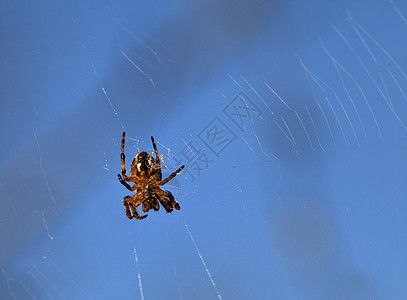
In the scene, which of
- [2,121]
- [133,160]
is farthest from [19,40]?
[133,160]

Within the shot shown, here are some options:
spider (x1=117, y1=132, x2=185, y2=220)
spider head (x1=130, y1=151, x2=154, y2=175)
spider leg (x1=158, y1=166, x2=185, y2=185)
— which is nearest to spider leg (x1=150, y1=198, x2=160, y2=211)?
spider (x1=117, y1=132, x2=185, y2=220)

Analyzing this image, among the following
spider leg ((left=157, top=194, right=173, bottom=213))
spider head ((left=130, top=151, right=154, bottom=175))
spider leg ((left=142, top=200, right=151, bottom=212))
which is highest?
spider head ((left=130, top=151, right=154, bottom=175))

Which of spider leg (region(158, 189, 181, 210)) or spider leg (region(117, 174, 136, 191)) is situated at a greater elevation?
spider leg (region(117, 174, 136, 191))

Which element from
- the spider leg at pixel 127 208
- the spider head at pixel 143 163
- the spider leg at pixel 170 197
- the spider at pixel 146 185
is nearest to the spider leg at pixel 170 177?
the spider at pixel 146 185

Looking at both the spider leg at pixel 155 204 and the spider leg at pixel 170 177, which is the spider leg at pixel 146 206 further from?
the spider leg at pixel 170 177

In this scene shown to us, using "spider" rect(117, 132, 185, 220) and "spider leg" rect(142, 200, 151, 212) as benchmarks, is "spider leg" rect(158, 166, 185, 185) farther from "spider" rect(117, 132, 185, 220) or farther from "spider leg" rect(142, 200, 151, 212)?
"spider leg" rect(142, 200, 151, 212)

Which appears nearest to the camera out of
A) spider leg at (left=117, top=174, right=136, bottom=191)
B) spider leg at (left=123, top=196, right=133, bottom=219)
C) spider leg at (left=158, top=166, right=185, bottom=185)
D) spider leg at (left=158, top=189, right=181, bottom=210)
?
spider leg at (left=158, top=166, right=185, bottom=185)

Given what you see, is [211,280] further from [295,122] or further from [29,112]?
[29,112]

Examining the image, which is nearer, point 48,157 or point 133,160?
point 48,157
